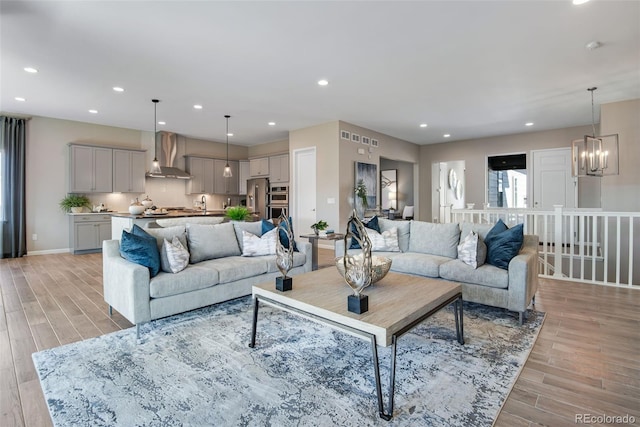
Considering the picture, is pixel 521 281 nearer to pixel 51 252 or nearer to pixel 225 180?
pixel 225 180

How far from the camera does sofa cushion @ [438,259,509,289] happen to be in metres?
3.00

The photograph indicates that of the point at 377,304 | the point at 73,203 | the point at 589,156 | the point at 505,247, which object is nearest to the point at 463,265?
the point at 505,247

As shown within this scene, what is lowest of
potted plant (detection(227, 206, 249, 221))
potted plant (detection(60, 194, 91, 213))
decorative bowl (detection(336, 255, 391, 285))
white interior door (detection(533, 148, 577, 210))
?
decorative bowl (detection(336, 255, 391, 285))

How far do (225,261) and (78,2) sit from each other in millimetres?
2594

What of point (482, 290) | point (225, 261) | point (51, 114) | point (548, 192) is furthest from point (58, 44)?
point (548, 192)

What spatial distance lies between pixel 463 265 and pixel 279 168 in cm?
589

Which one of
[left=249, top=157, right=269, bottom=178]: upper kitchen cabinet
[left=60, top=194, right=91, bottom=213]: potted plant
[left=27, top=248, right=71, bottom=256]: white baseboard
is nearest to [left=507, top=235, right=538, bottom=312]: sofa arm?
[left=249, top=157, right=269, bottom=178]: upper kitchen cabinet

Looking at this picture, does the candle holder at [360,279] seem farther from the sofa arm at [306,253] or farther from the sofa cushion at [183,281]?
the sofa arm at [306,253]

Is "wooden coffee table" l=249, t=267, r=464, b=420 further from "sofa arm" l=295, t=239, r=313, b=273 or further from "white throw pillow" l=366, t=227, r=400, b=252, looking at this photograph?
"white throw pillow" l=366, t=227, r=400, b=252

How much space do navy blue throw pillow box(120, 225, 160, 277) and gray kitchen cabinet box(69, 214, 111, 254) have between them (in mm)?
4955

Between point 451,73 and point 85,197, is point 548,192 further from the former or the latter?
point 85,197

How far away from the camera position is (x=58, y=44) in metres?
3.36

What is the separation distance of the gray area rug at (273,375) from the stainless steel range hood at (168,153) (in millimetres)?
5845

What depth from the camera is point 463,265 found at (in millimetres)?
3268
